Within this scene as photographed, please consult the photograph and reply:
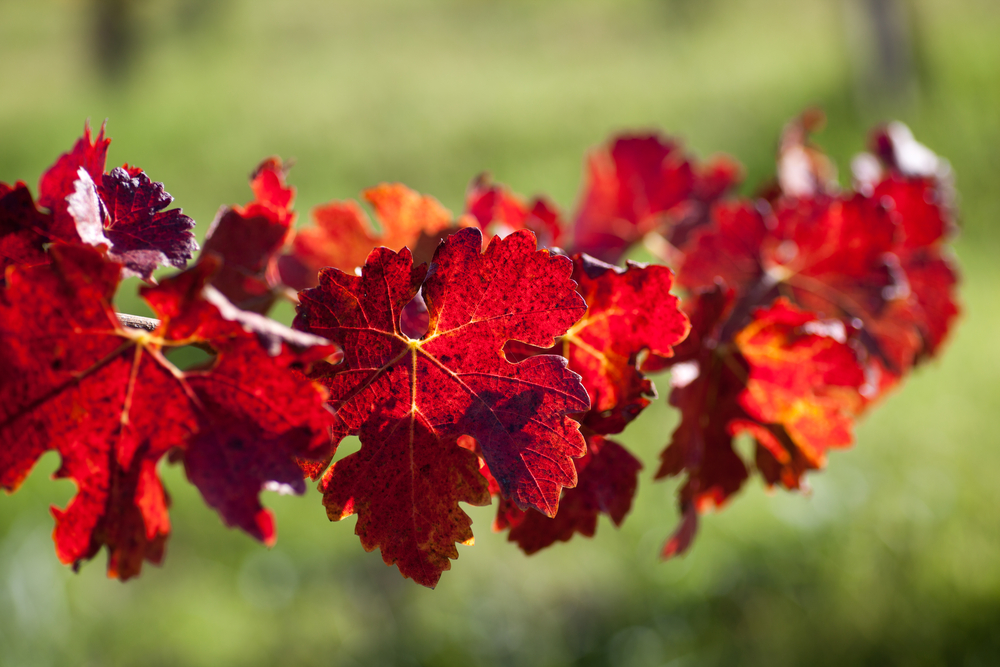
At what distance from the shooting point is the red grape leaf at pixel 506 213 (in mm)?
581

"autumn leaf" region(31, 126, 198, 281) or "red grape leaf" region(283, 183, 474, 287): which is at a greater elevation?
"autumn leaf" region(31, 126, 198, 281)

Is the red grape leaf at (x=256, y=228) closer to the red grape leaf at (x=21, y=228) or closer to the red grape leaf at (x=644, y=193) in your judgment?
the red grape leaf at (x=21, y=228)

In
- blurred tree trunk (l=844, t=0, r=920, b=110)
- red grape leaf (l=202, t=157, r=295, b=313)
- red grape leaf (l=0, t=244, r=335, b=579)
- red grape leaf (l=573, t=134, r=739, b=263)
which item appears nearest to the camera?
red grape leaf (l=0, t=244, r=335, b=579)

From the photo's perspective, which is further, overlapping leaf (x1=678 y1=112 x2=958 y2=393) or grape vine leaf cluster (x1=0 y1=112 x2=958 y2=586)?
overlapping leaf (x1=678 y1=112 x2=958 y2=393)

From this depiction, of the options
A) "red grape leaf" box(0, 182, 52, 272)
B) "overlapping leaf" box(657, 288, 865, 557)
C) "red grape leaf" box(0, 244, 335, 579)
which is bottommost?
"overlapping leaf" box(657, 288, 865, 557)

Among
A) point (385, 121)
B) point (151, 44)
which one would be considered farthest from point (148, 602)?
point (151, 44)

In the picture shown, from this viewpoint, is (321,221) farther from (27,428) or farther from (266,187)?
(27,428)

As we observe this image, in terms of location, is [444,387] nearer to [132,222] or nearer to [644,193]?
[132,222]

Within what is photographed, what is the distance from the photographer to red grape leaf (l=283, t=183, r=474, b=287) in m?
0.54

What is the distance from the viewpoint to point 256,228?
0.47 meters

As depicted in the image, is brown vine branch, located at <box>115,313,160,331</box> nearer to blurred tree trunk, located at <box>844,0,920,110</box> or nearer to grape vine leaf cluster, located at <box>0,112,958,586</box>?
grape vine leaf cluster, located at <box>0,112,958,586</box>

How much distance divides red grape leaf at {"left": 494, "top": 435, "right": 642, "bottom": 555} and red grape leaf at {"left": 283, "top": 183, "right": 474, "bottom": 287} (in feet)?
0.56

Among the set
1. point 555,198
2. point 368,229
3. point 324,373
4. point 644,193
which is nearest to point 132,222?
point 324,373

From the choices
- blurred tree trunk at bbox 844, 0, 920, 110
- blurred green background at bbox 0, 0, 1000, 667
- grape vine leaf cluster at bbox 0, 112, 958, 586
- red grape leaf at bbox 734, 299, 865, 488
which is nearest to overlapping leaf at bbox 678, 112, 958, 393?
red grape leaf at bbox 734, 299, 865, 488
